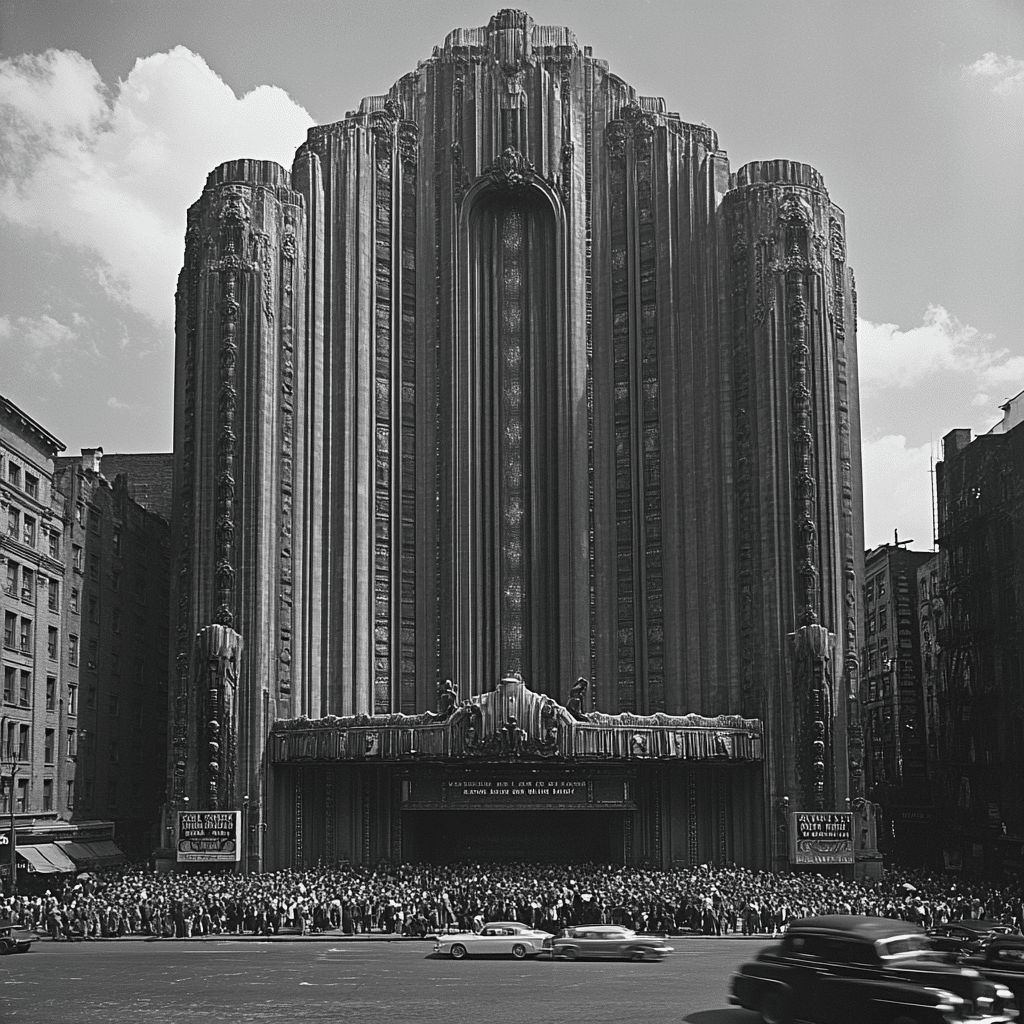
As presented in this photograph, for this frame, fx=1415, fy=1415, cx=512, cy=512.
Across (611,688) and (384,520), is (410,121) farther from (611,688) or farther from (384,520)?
(611,688)

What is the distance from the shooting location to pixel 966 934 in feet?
127

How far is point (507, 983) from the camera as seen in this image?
33656 mm

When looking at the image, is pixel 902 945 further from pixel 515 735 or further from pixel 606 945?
pixel 515 735

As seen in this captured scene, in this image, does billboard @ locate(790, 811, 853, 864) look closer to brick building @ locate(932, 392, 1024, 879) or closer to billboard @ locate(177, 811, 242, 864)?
brick building @ locate(932, 392, 1024, 879)

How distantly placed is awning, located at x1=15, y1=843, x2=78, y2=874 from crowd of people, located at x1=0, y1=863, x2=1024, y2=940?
976 centimetres

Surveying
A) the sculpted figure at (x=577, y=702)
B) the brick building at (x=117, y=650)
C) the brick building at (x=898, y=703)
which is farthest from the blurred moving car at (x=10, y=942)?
the brick building at (x=898, y=703)

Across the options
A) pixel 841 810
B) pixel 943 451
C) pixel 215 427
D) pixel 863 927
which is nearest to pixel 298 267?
pixel 215 427

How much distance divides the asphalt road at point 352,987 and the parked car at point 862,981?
1152 millimetres

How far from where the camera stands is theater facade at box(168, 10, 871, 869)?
70.1 m

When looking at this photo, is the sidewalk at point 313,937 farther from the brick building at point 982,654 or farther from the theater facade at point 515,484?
the brick building at point 982,654

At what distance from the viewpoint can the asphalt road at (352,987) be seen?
27.6 metres

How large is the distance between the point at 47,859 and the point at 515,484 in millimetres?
31331

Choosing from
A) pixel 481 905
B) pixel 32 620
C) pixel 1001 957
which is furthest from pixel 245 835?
pixel 1001 957

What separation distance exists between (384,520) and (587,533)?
11221 mm
